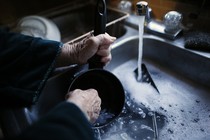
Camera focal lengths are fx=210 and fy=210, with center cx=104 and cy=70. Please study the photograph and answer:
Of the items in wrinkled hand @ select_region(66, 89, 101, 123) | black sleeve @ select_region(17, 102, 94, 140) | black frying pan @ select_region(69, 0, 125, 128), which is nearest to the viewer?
black sleeve @ select_region(17, 102, 94, 140)

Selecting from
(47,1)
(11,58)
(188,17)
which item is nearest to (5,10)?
(47,1)

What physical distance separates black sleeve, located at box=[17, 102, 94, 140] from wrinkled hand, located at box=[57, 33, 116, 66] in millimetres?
220

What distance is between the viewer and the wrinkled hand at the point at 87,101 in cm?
47

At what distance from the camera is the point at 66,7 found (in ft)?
3.49

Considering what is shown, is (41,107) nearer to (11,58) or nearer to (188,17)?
(11,58)

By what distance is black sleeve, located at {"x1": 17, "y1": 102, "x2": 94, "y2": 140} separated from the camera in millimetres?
338

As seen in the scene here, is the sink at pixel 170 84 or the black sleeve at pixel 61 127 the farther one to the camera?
the sink at pixel 170 84

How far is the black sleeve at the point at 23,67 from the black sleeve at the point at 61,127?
188mm

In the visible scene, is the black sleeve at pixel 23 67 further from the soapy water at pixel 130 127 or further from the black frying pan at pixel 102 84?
the soapy water at pixel 130 127

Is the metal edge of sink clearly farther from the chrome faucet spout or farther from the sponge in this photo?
the chrome faucet spout

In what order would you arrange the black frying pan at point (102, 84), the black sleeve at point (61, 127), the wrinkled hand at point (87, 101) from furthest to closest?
1. the black frying pan at point (102, 84)
2. the wrinkled hand at point (87, 101)
3. the black sleeve at point (61, 127)

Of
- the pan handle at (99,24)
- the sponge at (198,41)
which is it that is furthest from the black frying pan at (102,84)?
the sponge at (198,41)

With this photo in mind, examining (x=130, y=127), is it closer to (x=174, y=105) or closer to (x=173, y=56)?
(x=174, y=105)

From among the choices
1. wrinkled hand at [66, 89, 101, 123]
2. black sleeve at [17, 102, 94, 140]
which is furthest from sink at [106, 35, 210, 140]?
black sleeve at [17, 102, 94, 140]
